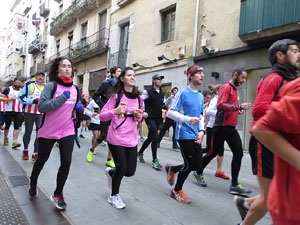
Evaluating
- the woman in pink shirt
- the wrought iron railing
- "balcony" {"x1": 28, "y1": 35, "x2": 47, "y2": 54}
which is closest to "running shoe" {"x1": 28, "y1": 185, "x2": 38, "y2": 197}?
the woman in pink shirt

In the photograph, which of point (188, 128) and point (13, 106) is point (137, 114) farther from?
point (13, 106)

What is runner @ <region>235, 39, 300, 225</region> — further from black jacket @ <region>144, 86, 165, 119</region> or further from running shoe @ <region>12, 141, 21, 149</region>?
running shoe @ <region>12, 141, 21, 149</region>

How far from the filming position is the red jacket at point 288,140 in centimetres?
104

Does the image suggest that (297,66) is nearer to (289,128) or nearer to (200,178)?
(289,128)

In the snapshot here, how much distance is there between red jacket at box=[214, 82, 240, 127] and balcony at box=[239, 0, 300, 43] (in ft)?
15.9

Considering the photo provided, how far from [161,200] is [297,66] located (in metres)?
2.32

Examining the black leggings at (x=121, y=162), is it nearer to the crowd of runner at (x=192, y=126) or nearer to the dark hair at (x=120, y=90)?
the crowd of runner at (x=192, y=126)

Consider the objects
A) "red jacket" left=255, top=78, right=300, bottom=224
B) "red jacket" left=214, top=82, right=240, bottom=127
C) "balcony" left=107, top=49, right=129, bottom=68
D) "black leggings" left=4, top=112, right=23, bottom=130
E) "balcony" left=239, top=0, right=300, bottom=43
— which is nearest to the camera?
"red jacket" left=255, top=78, right=300, bottom=224

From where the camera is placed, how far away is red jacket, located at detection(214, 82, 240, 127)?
3.77m

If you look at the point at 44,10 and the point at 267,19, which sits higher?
the point at 44,10

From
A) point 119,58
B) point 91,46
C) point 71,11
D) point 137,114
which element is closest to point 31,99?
point 137,114

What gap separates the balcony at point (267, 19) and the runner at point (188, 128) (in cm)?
553

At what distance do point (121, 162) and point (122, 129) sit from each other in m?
0.41

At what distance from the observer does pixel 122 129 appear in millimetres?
3158
